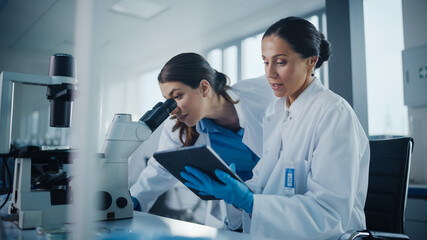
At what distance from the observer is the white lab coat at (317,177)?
39.8 inches

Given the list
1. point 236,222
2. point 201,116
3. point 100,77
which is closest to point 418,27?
point 201,116

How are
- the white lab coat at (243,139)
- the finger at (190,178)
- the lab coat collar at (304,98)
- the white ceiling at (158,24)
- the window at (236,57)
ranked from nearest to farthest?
the finger at (190,178)
the lab coat collar at (304,98)
the white lab coat at (243,139)
the white ceiling at (158,24)
the window at (236,57)

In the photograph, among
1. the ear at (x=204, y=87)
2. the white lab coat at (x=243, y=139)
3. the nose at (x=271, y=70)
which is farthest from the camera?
the ear at (x=204, y=87)

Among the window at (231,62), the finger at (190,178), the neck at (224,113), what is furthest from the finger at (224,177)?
the window at (231,62)

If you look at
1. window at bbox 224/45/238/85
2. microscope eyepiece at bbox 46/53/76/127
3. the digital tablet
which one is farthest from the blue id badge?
window at bbox 224/45/238/85

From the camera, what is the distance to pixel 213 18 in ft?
13.6

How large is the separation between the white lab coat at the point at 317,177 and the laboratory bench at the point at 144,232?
0.91ft

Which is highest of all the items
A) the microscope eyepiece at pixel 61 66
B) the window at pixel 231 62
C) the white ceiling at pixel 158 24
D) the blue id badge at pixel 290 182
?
the white ceiling at pixel 158 24

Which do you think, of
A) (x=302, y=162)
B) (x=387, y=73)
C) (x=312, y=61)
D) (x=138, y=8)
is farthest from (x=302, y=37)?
(x=138, y=8)

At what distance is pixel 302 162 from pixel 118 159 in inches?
24.8

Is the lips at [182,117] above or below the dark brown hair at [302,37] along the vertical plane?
below

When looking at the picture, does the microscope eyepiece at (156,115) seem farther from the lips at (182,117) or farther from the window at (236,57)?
the window at (236,57)

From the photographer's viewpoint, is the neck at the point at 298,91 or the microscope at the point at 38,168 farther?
the neck at the point at 298,91

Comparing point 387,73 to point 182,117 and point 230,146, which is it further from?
point 182,117
